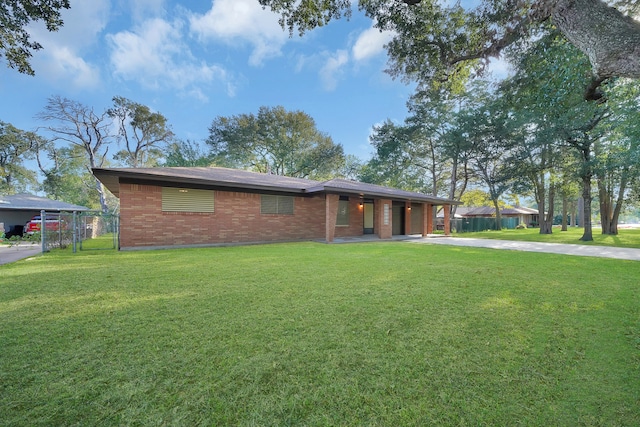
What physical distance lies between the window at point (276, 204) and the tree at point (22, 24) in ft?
24.9

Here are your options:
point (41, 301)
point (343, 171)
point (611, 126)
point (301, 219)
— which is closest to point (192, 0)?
point (301, 219)

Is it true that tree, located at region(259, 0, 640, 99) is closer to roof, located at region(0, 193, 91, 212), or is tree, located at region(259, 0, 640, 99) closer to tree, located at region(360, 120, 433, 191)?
tree, located at region(360, 120, 433, 191)

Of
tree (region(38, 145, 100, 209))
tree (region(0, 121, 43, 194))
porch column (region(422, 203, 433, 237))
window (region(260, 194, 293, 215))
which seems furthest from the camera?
tree (region(38, 145, 100, 209))

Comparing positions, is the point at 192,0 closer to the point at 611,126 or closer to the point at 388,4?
the point at 388,4

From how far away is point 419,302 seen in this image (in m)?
3.52

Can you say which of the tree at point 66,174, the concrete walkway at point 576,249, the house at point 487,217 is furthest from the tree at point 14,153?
the house at point 487,217

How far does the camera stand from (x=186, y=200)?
33.0 feet

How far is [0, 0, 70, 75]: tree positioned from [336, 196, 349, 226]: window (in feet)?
37.6

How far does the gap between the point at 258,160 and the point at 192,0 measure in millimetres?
16543

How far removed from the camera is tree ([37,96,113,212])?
20116 millimetres

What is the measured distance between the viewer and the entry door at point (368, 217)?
598 inches

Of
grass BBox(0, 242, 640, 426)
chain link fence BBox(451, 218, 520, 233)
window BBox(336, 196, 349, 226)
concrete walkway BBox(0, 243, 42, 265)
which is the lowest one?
concrete walkway BBox(0, 243, 42, 265)

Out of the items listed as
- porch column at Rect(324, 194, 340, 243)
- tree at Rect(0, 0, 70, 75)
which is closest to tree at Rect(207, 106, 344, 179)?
porch column at Rect(324, 194, 340, 243)

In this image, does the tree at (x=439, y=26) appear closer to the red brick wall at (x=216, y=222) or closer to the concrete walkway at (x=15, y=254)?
the red brick wall at (x=216, y=222)
